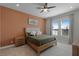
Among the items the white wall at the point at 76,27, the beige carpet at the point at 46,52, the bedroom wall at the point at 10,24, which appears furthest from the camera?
the bedroom wall at the point at 10,24

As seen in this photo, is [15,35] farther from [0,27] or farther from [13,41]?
[0,27]

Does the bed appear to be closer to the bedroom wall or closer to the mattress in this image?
the mattress

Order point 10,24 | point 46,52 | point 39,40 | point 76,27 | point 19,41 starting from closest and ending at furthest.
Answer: point 76,27 < point 46,52 < point 39,40 < point 10,24 < point 19,41

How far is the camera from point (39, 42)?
279 cm

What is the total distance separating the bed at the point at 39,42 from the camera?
9.14ft

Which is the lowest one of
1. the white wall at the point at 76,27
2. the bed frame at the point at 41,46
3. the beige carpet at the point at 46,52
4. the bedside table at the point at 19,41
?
the beige carpet at the point at 46,52

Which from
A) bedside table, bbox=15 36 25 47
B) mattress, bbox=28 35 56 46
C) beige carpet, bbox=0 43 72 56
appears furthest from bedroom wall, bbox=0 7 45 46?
beige carpet, bbox=0 43 72 56

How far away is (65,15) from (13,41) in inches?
106

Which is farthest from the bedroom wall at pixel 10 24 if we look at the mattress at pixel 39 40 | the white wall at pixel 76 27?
the white wall at pixel 76 27

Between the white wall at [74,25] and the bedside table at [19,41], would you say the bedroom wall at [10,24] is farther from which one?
→ the white wall at [74,25]

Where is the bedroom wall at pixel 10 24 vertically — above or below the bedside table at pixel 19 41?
above

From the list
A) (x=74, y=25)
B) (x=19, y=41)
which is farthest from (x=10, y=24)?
(x=74, y=25)

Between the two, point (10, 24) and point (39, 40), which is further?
point (10, 24)

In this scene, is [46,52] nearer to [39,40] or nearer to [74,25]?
[39,40]
